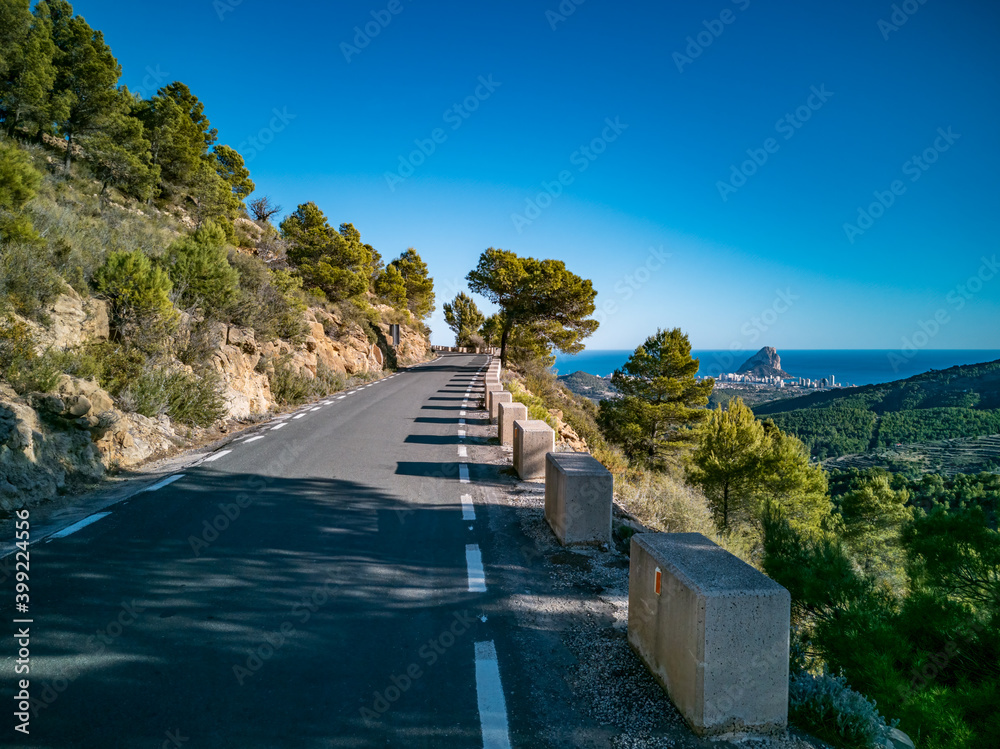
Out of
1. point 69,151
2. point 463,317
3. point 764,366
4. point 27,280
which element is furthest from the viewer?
point 764,366

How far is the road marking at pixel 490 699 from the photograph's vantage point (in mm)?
2596

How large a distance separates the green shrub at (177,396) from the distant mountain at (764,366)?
167813mm

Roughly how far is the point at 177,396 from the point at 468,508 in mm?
7070

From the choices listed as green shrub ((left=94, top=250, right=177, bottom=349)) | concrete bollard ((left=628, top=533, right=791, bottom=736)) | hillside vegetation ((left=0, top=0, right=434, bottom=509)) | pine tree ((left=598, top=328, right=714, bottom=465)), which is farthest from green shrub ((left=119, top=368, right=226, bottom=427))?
pine tree ((left=598, top=328, right=714, bottom=465))

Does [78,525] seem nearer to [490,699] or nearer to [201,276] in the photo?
[490,699]

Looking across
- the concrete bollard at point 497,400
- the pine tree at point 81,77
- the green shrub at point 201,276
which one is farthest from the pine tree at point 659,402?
the pine tree at point 81,77

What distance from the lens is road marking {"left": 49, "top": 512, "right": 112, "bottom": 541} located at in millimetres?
4926

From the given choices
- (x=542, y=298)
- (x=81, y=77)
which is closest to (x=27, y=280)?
(x=81, y=77)

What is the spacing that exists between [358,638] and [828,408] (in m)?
79.8

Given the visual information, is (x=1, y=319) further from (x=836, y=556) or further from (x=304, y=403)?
(x=836, y=556)

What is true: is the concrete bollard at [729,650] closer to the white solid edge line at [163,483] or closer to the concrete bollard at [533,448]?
the concrete bollard at [533,448]

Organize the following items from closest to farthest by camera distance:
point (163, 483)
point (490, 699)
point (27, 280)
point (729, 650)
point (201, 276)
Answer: point (729, 650)
point (490, 699)
point (163, 483)
point (27, 280)
point (201, 276)

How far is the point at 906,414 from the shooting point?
6009cm

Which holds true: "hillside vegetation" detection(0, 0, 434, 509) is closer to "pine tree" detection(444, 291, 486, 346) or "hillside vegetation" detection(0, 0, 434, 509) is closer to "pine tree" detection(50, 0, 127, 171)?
"pine tree" detection(50, 0, 127, 171)
